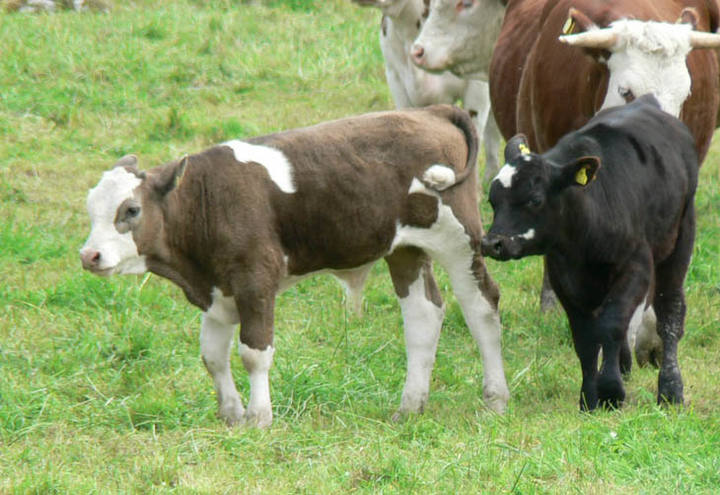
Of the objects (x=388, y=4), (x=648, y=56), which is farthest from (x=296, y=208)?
(x=388, y=4)

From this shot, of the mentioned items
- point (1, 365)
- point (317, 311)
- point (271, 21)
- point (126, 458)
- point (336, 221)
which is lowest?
point (271, 21)

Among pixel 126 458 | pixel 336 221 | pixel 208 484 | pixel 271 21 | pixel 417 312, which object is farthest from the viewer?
pixel 271 21

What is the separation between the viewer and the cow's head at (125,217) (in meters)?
5.46

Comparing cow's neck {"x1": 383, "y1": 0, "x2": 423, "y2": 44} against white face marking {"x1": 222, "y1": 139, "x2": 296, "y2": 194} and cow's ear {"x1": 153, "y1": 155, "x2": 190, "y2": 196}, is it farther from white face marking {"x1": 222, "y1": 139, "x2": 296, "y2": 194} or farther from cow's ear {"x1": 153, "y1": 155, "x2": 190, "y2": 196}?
cow's ear {"x1": 153, "y1": 155, "x2": 190, "y2": 196}

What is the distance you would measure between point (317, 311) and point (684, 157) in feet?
8.32

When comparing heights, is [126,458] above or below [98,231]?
below

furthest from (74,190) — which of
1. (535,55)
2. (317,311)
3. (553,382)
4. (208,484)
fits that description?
(208,484)

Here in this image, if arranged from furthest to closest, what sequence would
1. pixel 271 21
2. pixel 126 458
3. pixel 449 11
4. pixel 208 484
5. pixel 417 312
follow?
pixel 271 21, pixel 449 11, pixel 417 312, pixel 126 458, pixel 208 484

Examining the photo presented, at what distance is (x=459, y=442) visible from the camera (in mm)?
5352

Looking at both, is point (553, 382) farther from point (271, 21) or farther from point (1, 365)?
point (271, 21)

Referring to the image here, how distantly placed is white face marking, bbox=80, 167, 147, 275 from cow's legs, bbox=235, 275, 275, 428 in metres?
0.54

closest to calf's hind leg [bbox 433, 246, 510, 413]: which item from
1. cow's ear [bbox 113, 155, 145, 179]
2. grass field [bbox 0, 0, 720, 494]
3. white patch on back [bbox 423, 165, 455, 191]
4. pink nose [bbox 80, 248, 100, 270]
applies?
grass field [bbox 0, 0, 720, 494]

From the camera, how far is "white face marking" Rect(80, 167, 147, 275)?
17.9ft

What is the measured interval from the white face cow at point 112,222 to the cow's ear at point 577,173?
5.99 ft
